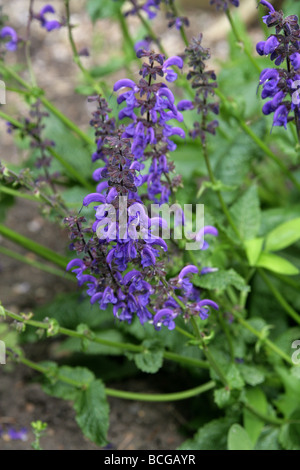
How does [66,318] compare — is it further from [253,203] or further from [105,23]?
[105,23]

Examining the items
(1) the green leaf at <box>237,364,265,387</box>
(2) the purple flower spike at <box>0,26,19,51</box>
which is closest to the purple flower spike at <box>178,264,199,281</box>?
(1) the green leaf at <box>237,364,265,387</box>

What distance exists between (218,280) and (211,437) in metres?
0.95

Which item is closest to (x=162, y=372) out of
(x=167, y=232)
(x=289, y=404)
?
(x=289, y=404)

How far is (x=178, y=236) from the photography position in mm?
2762

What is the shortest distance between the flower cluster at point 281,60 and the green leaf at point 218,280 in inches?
27.8

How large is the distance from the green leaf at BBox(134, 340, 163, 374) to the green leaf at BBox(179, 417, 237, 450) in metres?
0.59

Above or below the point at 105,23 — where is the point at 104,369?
below

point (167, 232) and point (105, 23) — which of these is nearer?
point (167, 232)

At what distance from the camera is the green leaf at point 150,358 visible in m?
2.76

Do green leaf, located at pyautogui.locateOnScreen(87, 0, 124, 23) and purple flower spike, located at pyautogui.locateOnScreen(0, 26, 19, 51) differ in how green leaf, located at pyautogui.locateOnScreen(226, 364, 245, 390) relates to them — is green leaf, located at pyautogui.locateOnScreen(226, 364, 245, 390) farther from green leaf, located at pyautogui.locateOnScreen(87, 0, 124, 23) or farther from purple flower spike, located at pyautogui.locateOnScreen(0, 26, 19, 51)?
green leaf, located at pyautogui.locateOnScreen(87, 0, 124, 23)

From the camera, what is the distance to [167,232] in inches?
104

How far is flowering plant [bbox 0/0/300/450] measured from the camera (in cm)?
228
